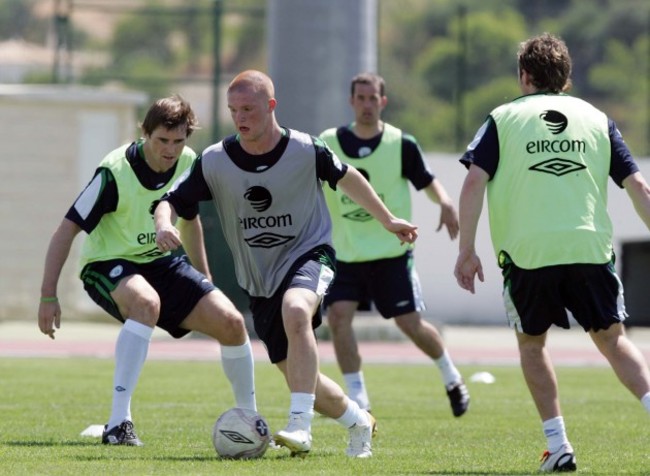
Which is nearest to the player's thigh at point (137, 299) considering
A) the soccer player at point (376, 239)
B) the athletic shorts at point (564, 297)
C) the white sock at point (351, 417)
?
the white sock at point (351, 417)

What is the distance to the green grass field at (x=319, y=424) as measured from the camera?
7484 mm

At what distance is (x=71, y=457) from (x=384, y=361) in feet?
33.5

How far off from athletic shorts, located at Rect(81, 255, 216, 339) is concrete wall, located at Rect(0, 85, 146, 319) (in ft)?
53.5

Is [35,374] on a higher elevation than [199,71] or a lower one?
lower

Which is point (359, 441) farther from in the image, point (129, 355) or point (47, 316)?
point (47, 316)

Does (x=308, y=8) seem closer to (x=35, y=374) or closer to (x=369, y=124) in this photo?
(x=35, y=374)

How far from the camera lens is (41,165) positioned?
2512 cm

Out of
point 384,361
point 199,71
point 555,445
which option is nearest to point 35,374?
point 384,361

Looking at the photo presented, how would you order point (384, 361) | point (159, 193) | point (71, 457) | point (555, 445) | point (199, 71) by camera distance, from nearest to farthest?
point (555, 445)
point (71, 457)
point (159, 193)
point (384, 361)
point (199, 71)

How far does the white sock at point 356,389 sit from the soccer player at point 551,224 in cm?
361

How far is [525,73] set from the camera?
295 inches

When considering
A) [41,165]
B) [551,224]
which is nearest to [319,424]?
[551,224]

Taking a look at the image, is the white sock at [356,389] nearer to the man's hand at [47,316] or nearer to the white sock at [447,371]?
the white sock at [447,371]

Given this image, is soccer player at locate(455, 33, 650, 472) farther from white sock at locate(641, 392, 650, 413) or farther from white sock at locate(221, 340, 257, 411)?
white sock at locate(221, 340, 257, 411)
